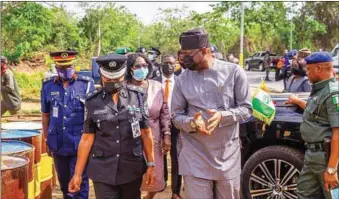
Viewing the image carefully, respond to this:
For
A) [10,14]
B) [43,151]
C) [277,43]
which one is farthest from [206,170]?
[277,43]

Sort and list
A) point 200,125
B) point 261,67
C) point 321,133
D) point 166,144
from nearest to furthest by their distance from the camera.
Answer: point 200,125
point 321,133
point 166,144
point 261,67

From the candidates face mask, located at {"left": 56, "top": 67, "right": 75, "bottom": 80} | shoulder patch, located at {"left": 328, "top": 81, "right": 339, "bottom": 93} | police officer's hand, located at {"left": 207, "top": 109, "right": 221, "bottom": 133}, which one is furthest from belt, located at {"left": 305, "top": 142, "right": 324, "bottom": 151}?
face mask, located at {"left": 56, "top": 67, "right": 75, "bottom": 80}

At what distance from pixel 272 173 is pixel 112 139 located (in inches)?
72.4

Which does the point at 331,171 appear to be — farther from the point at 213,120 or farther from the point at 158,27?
the point at 158,27

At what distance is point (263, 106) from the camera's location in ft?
14.5

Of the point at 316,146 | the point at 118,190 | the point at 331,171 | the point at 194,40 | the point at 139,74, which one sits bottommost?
the point at 118,190

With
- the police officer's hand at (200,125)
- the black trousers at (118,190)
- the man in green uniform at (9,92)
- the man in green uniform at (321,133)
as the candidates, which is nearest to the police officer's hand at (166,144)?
the black trousers at (118,190)

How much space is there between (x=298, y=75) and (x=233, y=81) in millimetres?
2685

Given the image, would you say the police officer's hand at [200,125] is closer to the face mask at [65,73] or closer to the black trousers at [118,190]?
the black trousers at [118,190]

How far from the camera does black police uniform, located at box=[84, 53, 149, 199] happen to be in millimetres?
3449

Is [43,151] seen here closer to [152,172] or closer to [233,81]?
[152,172]

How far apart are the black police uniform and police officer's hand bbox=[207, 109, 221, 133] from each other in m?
0.65

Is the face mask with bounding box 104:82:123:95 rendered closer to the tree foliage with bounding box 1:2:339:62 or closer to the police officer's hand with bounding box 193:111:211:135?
the police officer's hand with bounding box 193:111:211:135

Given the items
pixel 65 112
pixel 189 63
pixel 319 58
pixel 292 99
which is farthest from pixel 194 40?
pixel 65 112
